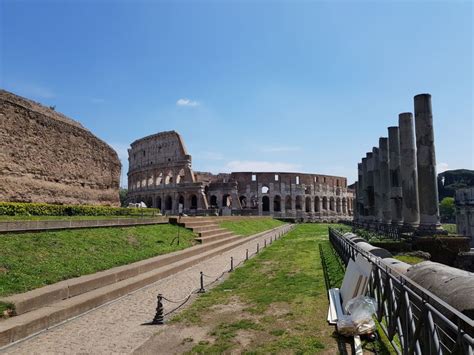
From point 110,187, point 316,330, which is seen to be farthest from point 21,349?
point 110,187

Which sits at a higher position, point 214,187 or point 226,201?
point 214,187

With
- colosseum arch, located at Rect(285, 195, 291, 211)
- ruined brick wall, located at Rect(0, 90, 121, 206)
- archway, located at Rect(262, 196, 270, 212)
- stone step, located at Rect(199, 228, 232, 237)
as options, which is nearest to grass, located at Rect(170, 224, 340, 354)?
stone step, located at Rect(199, 228, 232, 237)

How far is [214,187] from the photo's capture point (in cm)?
5800

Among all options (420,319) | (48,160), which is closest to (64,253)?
(48,160)

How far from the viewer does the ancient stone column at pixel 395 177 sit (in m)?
21.2

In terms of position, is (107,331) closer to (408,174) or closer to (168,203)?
(408,174)

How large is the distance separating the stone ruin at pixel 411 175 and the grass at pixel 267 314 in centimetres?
747

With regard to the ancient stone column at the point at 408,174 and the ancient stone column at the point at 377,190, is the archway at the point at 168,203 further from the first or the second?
the ancient stone column at the point at 408,174

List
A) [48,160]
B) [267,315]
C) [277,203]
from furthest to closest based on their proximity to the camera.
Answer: [277,203], [48,160], [267,315]

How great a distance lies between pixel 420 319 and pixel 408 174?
16819 millimetres

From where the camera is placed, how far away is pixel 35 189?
588 inches

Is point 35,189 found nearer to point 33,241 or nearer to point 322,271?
point 33,241

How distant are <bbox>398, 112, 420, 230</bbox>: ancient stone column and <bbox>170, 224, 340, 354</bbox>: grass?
8.96 meters

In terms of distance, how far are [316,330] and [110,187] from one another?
57.5ft
